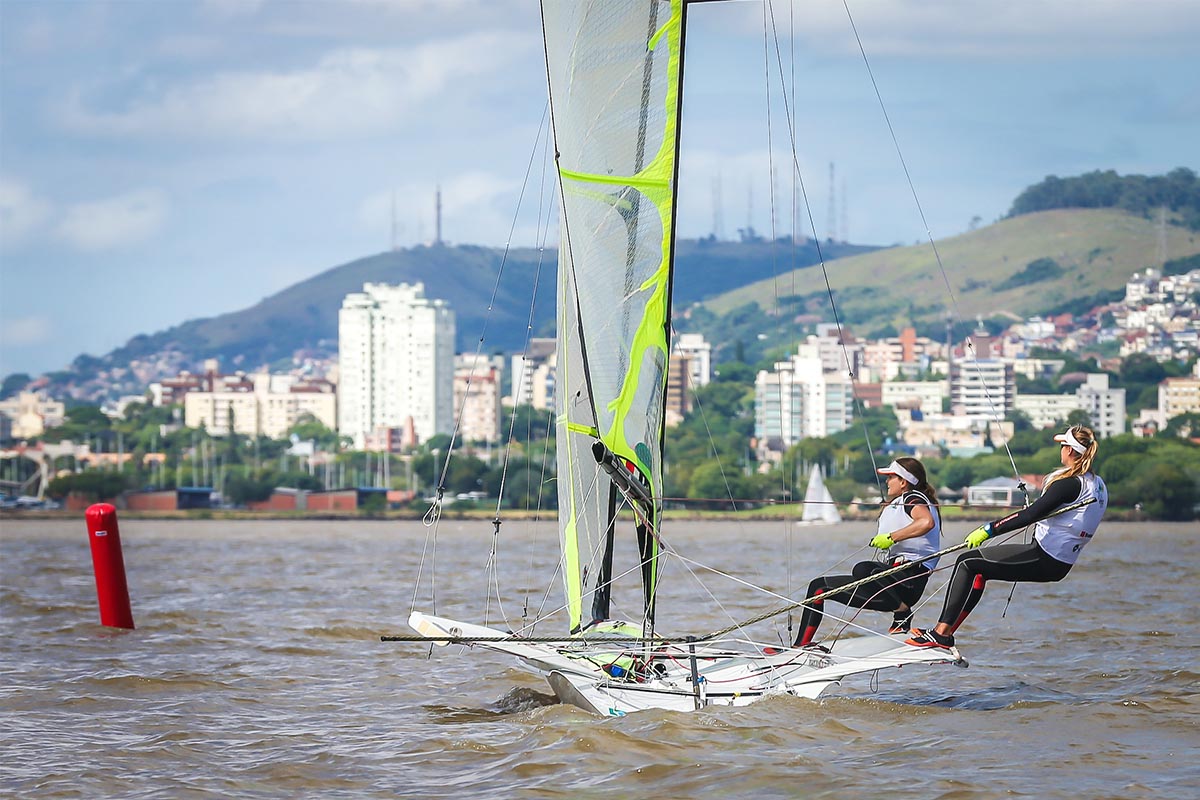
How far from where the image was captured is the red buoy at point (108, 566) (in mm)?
17594

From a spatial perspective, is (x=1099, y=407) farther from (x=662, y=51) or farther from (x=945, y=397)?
(x=662, y=51)

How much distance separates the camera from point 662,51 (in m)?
11.2

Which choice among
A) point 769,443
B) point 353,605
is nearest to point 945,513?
point 769,443

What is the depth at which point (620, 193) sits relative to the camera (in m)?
11.3

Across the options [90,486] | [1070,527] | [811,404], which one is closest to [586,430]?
[1070,527]

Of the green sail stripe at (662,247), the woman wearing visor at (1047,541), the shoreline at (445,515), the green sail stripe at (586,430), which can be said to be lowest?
the shoreline at (445,515)

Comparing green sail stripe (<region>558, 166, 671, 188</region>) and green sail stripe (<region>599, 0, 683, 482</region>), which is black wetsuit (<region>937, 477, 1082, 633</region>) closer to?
green sail stripe (<region>599, 0, 683, 482</region>)

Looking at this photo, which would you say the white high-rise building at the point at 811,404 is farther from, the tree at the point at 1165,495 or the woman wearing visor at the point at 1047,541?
the woman wearing visor at the point at 1047,541

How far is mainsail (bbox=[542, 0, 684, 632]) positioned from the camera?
11211 millimetres

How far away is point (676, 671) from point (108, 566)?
8.77m

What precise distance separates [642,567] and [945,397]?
569 ft

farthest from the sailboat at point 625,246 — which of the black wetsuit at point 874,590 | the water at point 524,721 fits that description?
the water at point 524,721

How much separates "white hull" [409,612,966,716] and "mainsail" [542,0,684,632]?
1.48ft

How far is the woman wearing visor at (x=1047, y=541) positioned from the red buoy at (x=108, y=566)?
10055 mm
